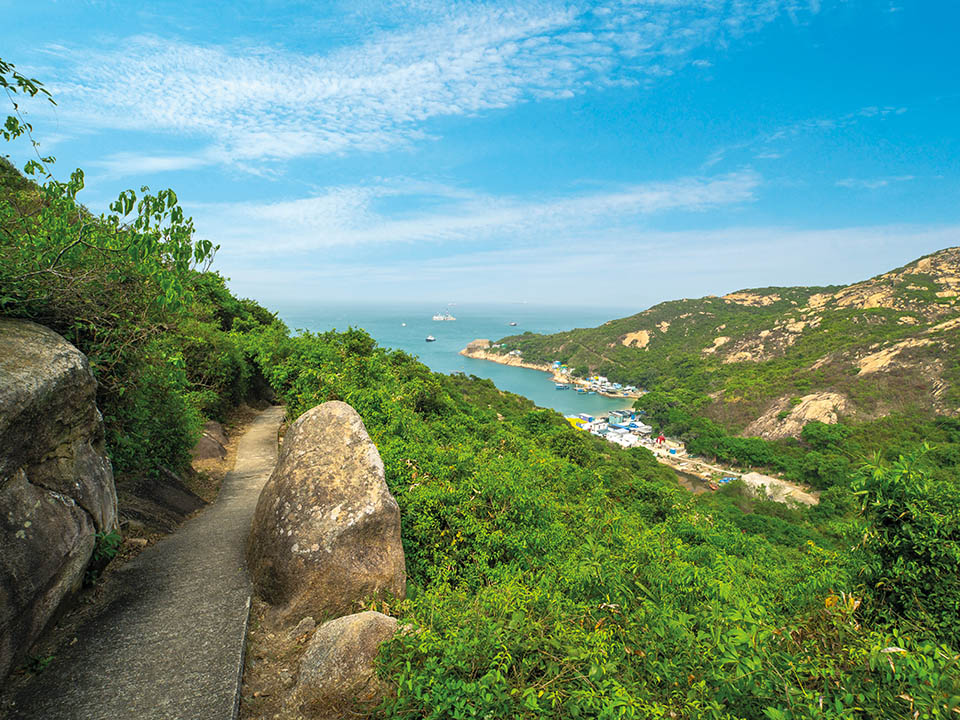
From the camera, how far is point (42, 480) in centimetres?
399

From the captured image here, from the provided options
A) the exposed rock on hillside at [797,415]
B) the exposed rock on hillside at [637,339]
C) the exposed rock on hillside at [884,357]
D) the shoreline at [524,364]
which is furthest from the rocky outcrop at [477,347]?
the exposed rock on hillside at [884,357]

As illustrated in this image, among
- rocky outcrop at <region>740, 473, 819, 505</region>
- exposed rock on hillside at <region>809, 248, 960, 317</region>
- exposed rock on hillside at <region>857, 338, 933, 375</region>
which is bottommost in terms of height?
rocky outcrop at <region>740, 473, 819, 505</region>

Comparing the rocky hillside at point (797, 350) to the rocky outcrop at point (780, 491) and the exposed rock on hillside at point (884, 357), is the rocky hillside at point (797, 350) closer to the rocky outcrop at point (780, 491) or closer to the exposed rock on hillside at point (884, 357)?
the exposed rock on hillside at point (884, 357)

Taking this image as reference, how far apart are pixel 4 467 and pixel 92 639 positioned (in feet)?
6.53

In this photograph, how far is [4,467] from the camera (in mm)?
3463

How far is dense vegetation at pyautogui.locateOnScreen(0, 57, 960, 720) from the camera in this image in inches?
112

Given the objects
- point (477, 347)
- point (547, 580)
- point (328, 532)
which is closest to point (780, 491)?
point (547, 580)

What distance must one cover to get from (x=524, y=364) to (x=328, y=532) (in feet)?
420

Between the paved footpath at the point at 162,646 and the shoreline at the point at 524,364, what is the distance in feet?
333

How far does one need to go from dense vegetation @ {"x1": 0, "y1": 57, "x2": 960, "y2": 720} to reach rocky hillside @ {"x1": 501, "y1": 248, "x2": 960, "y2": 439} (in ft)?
226

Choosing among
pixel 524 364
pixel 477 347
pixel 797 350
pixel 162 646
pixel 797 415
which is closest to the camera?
pixel 162 646

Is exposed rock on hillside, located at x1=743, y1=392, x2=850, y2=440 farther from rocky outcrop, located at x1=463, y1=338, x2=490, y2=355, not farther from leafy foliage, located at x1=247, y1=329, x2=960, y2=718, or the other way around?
rocky outcrop, located at x1=463, y1=338, x2=490, y2=355

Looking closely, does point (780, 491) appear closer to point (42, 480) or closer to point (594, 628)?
point (594, 628)

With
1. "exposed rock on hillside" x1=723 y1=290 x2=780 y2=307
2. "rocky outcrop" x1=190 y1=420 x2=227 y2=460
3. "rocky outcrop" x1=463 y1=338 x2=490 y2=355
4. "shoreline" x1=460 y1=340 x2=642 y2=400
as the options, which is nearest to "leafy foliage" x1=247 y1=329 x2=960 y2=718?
"rocky outcrop" x1=190 y1=420 x2=227 y2=460
